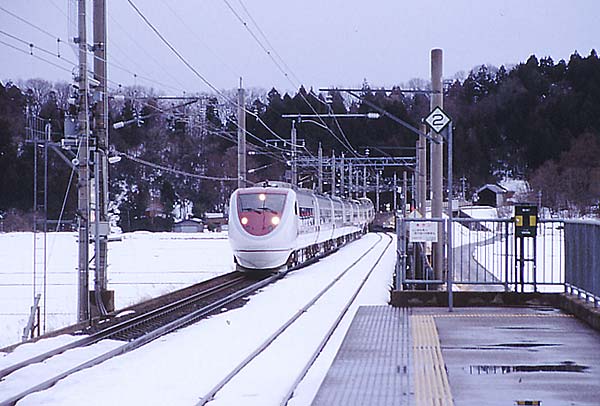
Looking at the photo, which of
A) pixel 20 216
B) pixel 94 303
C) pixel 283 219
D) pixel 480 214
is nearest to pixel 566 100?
pixel 480 214

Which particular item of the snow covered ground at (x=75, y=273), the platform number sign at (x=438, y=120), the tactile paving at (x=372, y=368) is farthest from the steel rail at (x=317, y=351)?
the snow covered ground at (x=75, y=273)

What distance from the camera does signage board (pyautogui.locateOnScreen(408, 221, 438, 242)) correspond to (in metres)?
15.8

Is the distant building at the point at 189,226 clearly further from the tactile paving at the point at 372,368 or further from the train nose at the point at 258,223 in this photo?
the tactile paving at the point at 372,368

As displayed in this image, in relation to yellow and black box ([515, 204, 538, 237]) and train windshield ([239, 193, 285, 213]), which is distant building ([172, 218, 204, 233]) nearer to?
train windshield ([239, 193, 285, 213])

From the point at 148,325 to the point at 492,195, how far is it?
9307 cm

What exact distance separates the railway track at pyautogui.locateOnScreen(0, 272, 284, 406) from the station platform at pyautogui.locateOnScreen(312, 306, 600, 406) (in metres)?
3.32

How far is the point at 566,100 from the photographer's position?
79.8m

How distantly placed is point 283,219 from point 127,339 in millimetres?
13971

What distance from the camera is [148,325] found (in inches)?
642

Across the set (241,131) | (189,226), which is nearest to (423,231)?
(241,131)

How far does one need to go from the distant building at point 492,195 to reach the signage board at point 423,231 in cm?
8640

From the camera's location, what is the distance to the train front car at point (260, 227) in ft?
90.5

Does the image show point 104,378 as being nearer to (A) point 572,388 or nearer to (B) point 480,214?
(A) point 572,388

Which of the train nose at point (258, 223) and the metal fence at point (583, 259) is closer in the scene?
the metal fence at point (583, 259)
